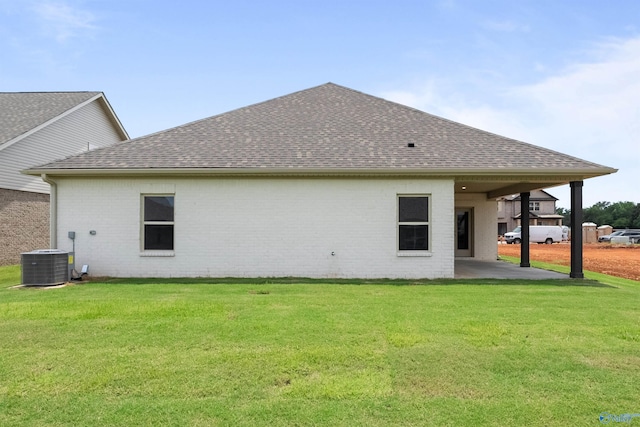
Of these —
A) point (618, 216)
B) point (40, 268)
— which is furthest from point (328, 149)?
point (618, 216)

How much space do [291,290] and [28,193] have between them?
1404 cm

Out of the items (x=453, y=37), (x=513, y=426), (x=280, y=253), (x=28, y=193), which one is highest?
(x=453, y=37)

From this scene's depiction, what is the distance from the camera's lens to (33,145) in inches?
671

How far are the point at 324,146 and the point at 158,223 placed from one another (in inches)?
208

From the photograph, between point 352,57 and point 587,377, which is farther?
point 352,57

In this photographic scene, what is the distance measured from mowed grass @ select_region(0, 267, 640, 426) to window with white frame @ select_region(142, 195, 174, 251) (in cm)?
353

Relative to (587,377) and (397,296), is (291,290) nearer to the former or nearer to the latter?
(397,296)

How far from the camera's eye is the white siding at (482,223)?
688 inches

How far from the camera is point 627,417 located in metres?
3.36

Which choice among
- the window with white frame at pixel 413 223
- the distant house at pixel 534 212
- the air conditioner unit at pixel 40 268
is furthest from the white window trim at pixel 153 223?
the distant house at pixel 534 212

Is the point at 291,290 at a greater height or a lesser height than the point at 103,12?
lesser

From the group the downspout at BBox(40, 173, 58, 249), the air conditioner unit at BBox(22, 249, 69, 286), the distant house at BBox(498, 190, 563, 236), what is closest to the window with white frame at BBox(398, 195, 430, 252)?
the air conditioner unit at BBox(22, 249, 69, 286)

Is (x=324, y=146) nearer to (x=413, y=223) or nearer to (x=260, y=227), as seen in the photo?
(x=260, y=227)

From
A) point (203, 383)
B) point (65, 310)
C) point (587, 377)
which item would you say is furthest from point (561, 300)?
point (65, 310)
